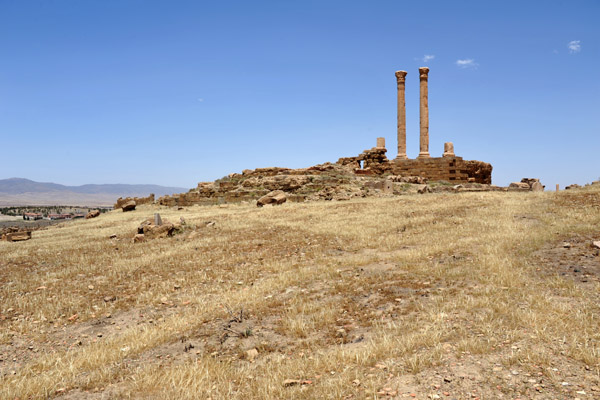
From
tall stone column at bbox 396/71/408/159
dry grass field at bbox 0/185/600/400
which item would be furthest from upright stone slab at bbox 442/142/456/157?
dry grass field at bbox 0/185/600/400

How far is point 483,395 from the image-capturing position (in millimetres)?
3141

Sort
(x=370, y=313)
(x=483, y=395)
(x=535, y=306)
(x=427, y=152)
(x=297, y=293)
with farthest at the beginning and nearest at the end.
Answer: (x=427, y=152)
(x=297, y=293)
(x=370, y=313)
(x=535, y=306)
(x=483, y=395)

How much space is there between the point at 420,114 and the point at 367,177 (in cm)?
832

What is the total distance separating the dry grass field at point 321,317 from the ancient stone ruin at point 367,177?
496 inches

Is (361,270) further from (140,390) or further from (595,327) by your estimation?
(140,390)

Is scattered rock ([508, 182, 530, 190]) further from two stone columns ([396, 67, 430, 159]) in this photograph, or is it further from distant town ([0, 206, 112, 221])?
distant town ([0, 206, 112, 221])

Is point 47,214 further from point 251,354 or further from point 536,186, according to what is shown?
point 251,354

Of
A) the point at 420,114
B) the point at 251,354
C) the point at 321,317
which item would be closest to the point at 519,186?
the point at 420,114

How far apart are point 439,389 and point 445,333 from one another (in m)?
1.14

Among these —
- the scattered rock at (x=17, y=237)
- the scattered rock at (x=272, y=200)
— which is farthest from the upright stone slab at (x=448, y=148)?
the scattered rock at (x=17, y=237)

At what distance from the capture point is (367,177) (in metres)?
29.2

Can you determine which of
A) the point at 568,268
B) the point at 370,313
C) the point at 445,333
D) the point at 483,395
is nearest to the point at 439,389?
the point at 483,395

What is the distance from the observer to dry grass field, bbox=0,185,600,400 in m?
3.57

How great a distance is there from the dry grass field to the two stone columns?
21.7 m
